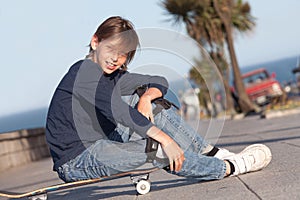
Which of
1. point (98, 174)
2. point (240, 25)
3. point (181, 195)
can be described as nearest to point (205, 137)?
point (181, 195)

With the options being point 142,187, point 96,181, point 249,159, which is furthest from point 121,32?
point 249,159

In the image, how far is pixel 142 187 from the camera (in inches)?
172

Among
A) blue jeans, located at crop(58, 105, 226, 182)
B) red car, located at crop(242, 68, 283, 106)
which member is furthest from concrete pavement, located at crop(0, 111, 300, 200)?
red car, located at crop(242, 68, 283, 106)

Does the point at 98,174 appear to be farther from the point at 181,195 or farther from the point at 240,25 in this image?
the point at 240,25

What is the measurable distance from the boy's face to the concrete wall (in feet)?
30.5

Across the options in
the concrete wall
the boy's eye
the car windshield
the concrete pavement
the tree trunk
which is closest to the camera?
the concrete pavement

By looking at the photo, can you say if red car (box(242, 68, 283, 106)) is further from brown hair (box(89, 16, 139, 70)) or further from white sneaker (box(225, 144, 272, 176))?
brown hair (box(89, 16, 139, 70))

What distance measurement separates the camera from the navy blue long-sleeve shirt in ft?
12.1

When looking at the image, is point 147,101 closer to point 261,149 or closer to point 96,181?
point 96,181

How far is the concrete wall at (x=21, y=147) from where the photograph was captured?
13.1 m

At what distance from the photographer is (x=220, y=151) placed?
4.47 meters

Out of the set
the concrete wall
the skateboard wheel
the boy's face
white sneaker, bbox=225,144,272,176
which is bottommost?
the concrete wall

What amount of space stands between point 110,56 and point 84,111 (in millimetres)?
359

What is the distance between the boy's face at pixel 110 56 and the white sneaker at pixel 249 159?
1.07 meters
